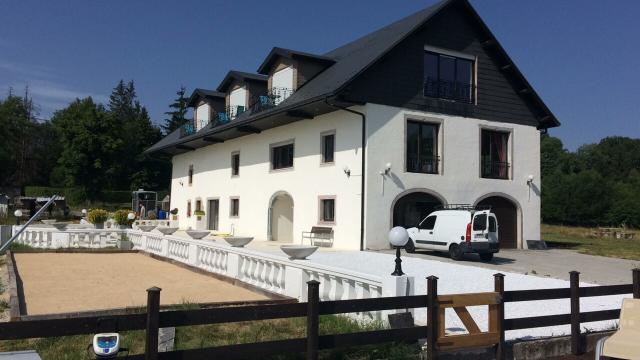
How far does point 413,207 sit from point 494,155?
4.90m

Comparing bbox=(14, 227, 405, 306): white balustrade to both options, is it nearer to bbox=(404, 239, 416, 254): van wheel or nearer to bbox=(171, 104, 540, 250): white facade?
bbox=(171, 104, 540, 250): white facade

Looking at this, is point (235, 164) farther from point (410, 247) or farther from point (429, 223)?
point (429, 223)

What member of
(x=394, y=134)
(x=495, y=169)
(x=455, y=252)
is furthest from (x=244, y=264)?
(x=495, y=169)

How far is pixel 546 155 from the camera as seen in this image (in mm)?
78188

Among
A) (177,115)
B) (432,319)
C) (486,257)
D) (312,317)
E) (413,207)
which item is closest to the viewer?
(312,317)

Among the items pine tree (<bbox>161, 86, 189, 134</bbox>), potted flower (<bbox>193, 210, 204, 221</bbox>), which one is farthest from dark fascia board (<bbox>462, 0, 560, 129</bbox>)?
pine tree (<bbox>161, 86, 189, 134</bbox>)

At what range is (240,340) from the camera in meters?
6.52

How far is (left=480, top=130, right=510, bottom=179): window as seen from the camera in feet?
75.2

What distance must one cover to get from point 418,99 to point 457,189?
3.89 meters

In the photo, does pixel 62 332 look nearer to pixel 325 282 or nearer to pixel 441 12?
pixel 325 282

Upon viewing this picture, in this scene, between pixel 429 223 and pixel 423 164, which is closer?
pixel 429 223

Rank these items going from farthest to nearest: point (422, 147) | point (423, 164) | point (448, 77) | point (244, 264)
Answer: point (448, 77), point (422, 147), point (423, 164), point (244, 264)

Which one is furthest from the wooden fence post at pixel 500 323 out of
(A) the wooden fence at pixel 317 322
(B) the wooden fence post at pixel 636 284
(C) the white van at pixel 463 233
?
(C) the white van at pixel 463 233

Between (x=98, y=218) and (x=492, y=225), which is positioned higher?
(x=492, y=225)
